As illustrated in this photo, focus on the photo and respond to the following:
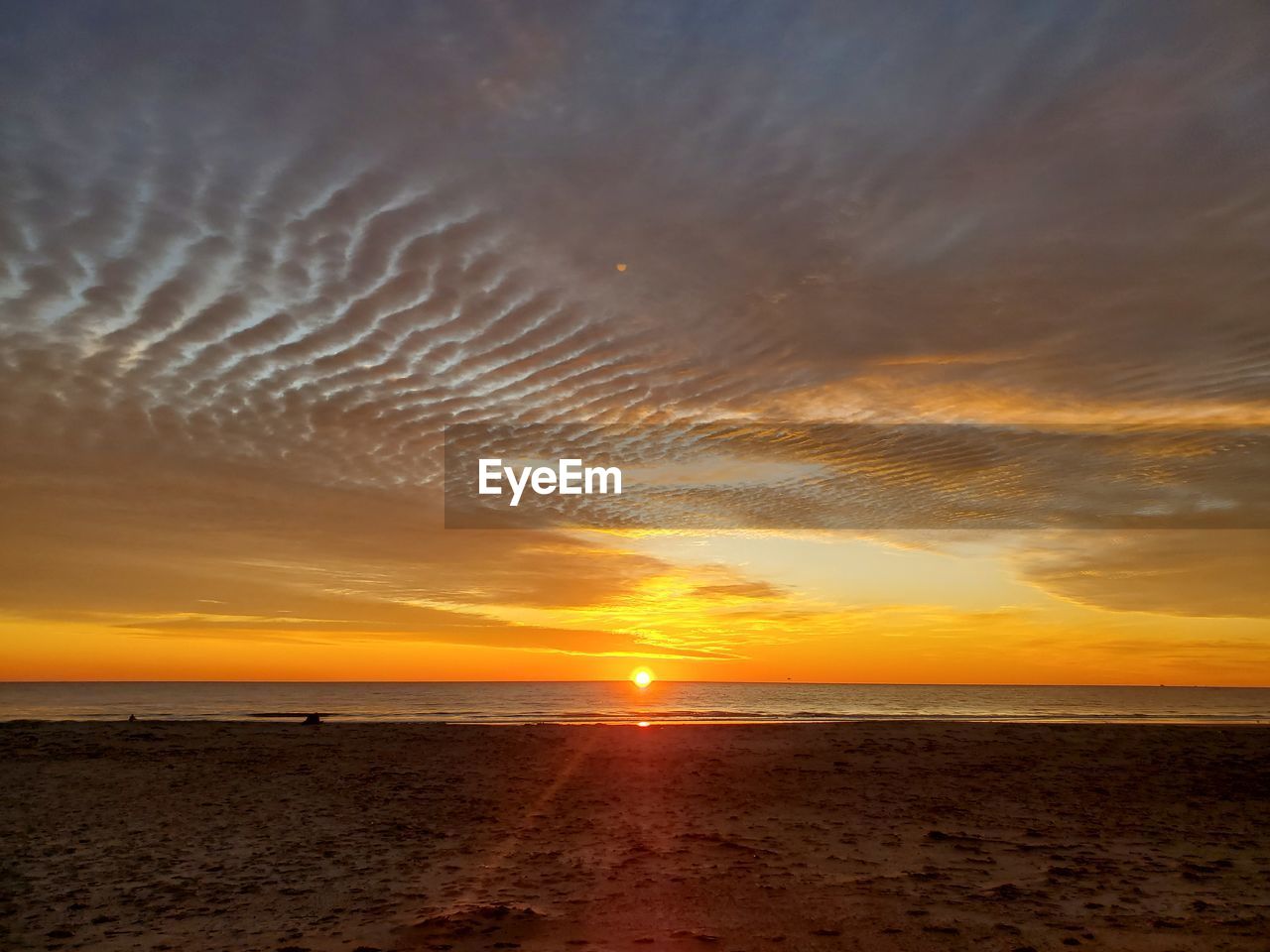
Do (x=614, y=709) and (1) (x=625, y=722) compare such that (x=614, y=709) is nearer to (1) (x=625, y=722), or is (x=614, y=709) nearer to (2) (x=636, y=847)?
(1) (x=625, y=722)

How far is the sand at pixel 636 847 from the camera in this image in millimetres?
7766

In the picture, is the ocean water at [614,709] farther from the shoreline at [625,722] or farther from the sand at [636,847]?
the sand at [636,847]

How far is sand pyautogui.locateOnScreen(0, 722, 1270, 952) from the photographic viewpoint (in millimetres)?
7766

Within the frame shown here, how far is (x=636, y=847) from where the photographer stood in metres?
11.2

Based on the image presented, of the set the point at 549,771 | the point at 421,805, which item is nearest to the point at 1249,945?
the point at 421,805

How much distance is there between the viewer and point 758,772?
57.5 ft

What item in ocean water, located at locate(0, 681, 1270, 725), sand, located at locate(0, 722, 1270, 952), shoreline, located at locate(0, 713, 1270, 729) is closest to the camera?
sand, located at locate(0, 722, 1270, 952)

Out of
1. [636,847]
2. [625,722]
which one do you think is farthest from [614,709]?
[636,847]

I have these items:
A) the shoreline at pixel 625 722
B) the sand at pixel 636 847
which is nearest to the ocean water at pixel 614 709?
the shoreline at pixel 625 722

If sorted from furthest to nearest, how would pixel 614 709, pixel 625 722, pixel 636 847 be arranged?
pixel 614 709 → pixel 625 722 → pixel 636 847

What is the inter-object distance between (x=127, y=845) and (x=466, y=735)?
14.2 meters

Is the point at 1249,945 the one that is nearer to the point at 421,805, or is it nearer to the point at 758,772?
the point at 758,772

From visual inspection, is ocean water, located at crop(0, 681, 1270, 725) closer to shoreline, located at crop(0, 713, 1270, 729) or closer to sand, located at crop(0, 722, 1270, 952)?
shoreline, located at crop(0, 713, 1270, 729)

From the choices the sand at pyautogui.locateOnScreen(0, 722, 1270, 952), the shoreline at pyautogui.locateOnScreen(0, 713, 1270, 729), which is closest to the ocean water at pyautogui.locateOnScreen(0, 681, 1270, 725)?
the shoreline at pyautogui.locateOnScreen(0, 713, 1270, 729)
